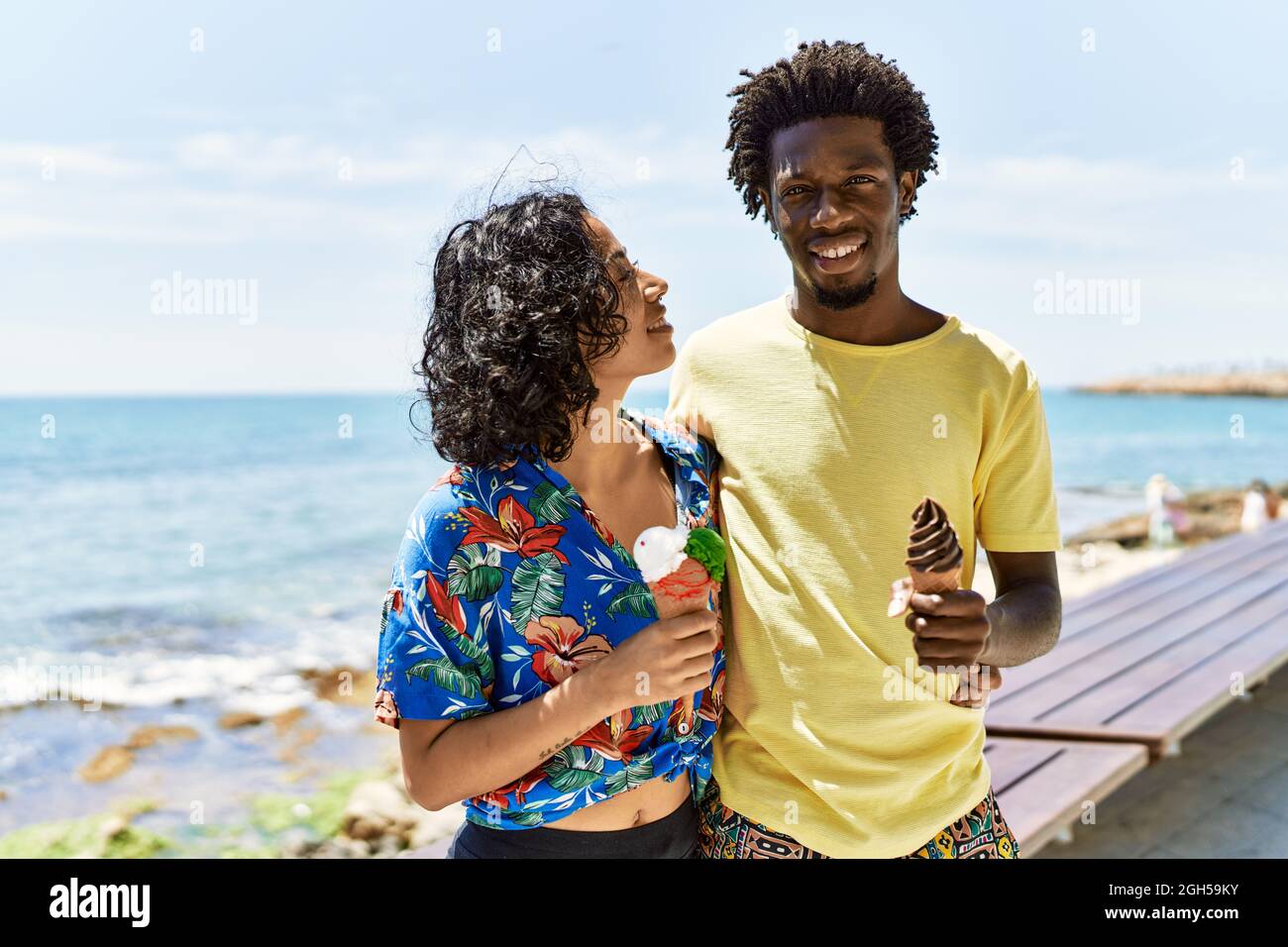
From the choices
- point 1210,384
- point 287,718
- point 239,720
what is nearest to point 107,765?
point 239,720

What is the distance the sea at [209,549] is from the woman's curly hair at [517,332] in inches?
8.0

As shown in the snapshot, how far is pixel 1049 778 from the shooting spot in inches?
157

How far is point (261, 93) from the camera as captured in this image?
38.7m

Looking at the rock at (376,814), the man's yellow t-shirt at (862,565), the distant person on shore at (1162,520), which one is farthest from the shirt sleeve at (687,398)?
the distant person on shore at (1162,520)

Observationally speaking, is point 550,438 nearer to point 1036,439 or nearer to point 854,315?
point 854,315

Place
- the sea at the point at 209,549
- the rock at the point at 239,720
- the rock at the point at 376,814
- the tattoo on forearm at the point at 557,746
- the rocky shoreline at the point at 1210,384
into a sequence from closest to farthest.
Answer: the tattoo on forearm at the point at 557,746
the rock at the point at 376,814
the rock at the point at 239,720
the sea at the point at 209,549
the rocky shoreline at the point at 1210,384

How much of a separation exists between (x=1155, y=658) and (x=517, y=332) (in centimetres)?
461

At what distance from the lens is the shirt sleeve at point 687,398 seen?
2156 mm

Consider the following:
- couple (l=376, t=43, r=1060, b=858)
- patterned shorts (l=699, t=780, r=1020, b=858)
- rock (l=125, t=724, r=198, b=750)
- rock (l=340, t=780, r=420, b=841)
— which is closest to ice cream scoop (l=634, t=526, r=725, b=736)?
couple (l=376, t=43, r=1060, b=858)

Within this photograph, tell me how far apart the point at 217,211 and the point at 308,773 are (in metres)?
38.3

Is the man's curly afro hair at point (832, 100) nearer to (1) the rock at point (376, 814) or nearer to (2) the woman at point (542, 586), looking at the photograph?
(2) the woman at point (542, 586)

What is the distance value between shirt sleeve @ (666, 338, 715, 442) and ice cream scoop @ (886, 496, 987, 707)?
0.62 meters

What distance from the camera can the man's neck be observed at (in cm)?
203
